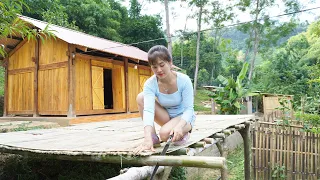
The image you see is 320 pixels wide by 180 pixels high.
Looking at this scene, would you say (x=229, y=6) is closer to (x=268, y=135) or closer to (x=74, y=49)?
(x=74, y=49)

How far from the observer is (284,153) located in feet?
18.8

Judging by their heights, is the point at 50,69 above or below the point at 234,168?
above

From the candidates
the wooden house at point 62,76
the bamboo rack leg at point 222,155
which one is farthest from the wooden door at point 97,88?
the bamboo rack leg at point 222,155

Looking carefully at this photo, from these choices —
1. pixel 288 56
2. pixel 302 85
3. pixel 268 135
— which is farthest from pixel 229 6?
pixel 268 135

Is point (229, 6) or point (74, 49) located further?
point (229, 6)

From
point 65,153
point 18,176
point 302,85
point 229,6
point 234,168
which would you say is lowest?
point 234,168

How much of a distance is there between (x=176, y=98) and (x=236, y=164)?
7.27m

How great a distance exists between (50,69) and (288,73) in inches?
628

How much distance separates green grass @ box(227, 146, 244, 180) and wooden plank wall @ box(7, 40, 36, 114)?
23.7ft

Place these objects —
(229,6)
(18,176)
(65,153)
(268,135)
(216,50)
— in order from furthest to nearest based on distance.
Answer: (216,50), (229,6), (268,135), (18,176), (65,153)

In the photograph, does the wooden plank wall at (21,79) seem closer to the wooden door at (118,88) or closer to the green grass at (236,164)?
the wooden door at (118,88)

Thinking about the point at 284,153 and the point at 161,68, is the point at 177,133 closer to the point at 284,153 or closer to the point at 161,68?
the point at 161,68

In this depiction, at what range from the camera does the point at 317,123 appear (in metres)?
6.12

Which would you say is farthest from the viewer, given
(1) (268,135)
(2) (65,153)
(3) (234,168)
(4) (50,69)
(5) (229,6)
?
(5) (229,6)
